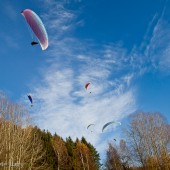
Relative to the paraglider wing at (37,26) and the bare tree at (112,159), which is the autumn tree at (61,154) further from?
the paraglider wing at (37,26)

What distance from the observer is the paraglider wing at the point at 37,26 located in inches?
591

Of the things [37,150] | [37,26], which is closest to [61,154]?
[37,150]

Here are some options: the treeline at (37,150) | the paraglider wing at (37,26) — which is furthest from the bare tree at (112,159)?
the paraglider wing at (37,26)

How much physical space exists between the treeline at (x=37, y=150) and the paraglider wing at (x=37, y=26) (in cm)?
1578

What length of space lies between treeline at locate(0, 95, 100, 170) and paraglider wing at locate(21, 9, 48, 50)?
15.8 m

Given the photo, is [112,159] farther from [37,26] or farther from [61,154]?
[37,26]

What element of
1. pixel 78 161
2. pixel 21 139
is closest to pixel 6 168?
pixel 21 139

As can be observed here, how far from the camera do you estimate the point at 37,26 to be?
599 inches

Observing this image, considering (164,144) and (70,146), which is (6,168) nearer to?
(164,144)

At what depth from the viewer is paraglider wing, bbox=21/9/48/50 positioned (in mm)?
15000

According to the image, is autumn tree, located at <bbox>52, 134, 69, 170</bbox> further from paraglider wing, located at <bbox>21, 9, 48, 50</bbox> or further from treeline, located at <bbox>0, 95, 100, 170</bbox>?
paraglider wing, located at <bbox>21, 9, 48, 50</bbox>

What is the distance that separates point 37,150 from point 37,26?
24.7 metres

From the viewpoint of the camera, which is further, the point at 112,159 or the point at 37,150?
the point at 112,159

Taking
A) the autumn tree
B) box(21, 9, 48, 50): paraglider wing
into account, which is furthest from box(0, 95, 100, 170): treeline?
box(21, 9, 48, 50): paraglider wing
